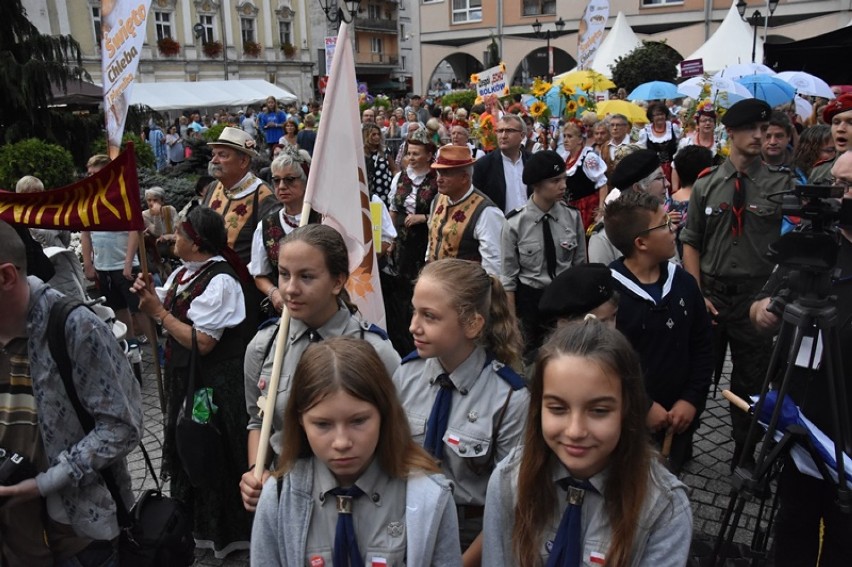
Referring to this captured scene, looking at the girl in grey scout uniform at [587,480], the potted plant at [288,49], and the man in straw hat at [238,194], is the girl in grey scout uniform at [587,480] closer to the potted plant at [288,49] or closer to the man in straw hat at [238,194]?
the man in straw hat at [238,194]

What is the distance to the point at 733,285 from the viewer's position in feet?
13.5

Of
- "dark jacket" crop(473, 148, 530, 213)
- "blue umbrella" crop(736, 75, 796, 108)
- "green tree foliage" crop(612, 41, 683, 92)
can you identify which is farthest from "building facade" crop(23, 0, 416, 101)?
"dark jacket" crop(473, 148, 530, 213)

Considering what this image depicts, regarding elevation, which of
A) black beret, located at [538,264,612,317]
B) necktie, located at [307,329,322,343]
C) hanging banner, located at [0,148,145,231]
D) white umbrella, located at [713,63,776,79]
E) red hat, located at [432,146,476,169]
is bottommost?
necktie, located at [307,329,322,343]

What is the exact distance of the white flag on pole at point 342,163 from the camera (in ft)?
9.52

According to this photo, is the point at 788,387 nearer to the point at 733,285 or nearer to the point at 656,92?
the point at 733,285

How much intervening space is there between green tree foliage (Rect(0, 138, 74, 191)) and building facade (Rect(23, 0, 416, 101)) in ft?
94.6

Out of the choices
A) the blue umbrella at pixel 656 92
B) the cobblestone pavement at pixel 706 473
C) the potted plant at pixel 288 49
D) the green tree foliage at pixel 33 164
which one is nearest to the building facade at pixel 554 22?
the potted plant at pixel 288 49

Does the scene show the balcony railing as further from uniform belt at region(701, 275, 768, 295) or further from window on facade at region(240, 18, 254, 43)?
uniform belt at region(701, 275, 768, 295)

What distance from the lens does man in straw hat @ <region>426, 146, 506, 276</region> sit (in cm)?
465

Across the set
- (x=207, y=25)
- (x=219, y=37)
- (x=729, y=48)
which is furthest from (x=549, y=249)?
(x=207, y=25)

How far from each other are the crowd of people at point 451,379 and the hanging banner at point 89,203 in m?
0.27

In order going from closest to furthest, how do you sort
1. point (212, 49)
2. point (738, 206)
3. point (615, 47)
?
point (738, 206)
point (615, 47)
point (212, 49)

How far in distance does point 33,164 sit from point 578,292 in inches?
375

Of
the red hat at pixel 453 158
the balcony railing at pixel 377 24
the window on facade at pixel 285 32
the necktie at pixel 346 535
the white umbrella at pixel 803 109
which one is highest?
the balcony railing at pixel 377 24
